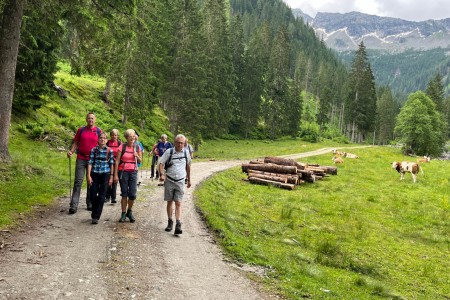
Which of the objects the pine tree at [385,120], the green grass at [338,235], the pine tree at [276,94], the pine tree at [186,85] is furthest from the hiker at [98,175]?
the pine tree at [385,120]

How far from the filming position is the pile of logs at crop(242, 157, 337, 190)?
22312 millimetres

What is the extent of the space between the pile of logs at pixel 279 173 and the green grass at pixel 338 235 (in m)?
0.65

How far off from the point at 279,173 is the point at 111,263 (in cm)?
1722

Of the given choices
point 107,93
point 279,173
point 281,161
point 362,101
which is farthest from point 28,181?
point 362,101

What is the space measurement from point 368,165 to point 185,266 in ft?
102

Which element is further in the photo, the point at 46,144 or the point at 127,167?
the point at 46,144

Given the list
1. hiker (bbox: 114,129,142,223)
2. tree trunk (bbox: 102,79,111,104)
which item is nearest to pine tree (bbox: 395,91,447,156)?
tree trunk (bbox: 102,79,111,104)

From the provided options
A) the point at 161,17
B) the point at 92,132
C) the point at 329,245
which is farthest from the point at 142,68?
the point at 329,245

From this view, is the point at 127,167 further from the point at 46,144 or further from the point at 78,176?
the point at 46,144

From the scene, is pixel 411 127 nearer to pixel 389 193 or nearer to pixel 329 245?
pixel 389 193

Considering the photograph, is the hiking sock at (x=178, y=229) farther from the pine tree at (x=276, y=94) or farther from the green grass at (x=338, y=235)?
the pine tree at (x=276, y=94)

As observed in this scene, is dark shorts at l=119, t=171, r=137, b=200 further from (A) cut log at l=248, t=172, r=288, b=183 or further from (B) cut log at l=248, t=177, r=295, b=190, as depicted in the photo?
(A) cut log at l=248, t=172, r=288, b=183

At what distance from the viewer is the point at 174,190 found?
9.73m

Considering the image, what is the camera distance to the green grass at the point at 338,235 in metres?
8.77
